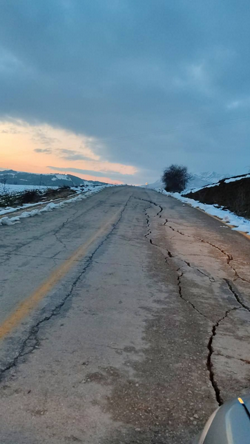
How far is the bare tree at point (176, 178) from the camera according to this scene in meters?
53.9

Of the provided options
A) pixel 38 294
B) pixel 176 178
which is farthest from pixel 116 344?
pixel 176 178

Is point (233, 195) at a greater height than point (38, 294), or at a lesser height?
greater

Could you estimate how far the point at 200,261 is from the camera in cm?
660

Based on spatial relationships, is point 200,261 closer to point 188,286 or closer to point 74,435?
point 188,286

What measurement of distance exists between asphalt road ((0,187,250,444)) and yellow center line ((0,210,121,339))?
0.02 m

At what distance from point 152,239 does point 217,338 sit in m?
5.28

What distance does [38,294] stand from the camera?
4.09m

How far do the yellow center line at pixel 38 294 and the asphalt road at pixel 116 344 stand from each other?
0.06ft

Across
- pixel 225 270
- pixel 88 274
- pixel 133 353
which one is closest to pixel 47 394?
pixel 133 353

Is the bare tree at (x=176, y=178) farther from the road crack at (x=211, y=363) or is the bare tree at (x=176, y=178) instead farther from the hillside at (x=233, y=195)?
the road crack at (x=211, y=363)

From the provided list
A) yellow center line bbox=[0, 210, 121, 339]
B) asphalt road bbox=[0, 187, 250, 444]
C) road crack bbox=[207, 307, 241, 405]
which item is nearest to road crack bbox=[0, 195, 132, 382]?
asphalt road bbox=[0, 187, 250, 444]

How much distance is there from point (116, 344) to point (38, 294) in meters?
1.49

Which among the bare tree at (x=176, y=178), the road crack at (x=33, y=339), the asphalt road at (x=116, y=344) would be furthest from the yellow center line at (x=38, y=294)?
the bare tree at (x=176, y=178)

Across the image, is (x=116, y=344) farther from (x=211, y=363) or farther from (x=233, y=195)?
(x=233, y=195)
